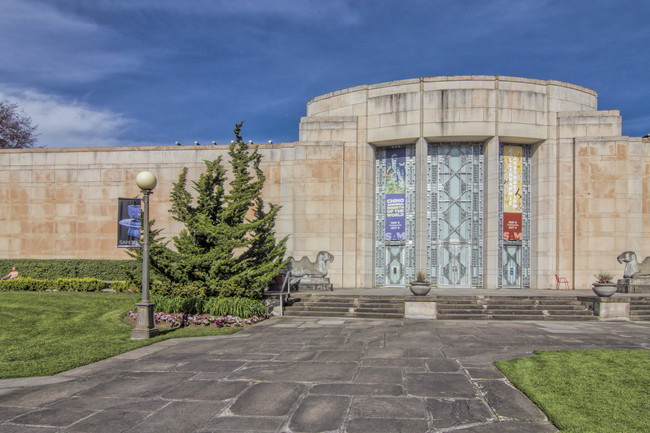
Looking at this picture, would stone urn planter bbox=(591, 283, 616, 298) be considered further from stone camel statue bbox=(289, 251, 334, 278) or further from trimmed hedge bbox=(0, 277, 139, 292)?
trimmed hedge bbox=(0, 277, 139, 292)

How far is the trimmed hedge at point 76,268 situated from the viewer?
2611 centimetres

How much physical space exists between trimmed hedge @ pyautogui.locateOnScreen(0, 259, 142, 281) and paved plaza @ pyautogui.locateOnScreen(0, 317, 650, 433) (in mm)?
14725

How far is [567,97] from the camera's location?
25562 millimetres

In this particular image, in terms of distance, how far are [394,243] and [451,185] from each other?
427 cm

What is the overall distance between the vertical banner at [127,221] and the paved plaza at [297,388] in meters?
15.8

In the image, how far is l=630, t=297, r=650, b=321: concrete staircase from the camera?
697 inches

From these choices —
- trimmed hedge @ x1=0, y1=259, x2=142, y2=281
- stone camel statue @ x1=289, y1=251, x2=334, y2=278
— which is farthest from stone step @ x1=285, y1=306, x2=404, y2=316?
trimmed hedge @ x1=0, y1=259, x2=142, y2=281

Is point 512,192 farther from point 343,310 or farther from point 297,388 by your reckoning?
point 297,388

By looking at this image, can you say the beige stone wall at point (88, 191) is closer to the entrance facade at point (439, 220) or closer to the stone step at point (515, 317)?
the entrance facade at point (439, 220)

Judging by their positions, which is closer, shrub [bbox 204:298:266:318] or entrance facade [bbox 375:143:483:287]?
shrub [bbox 204:298:266:318]

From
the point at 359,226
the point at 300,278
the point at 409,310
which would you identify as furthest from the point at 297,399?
the point at 359,226

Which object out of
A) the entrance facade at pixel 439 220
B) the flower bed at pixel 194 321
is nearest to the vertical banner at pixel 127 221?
the flower bed at pixel 194 321

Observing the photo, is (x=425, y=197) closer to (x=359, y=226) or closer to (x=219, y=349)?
(x=359, y=226)

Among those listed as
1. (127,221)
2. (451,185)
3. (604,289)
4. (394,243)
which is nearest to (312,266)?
(394,243)
